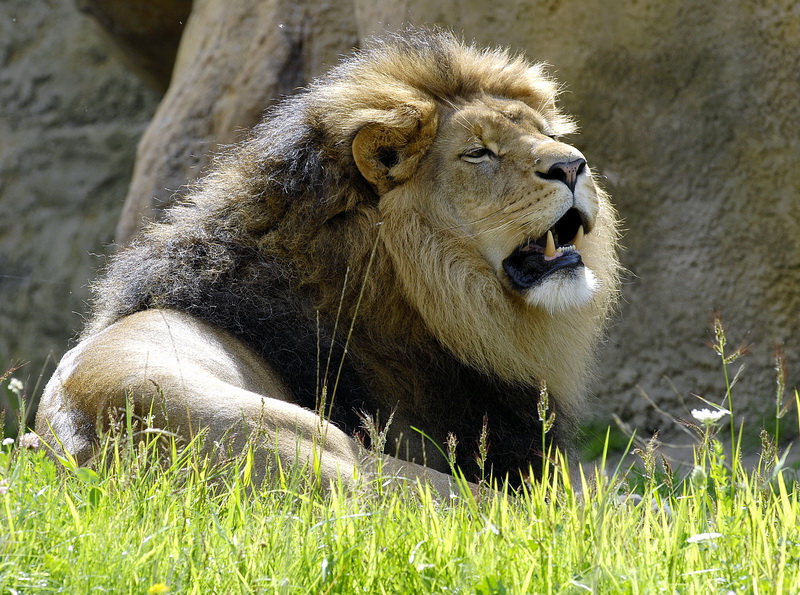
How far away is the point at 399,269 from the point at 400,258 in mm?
44

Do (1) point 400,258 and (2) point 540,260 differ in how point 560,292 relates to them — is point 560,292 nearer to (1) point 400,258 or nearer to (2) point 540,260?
(2) point 540,260

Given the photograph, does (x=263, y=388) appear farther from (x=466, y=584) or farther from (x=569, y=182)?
(x=466, y=584)

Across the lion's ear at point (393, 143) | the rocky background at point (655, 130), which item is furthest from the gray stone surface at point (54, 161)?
the lion's ear at point (393, 143)

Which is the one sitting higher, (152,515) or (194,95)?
(194,95)

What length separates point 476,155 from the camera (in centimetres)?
441

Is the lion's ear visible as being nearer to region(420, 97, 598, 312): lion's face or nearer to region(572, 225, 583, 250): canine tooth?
region(420, 97, 598, 312): lion's face

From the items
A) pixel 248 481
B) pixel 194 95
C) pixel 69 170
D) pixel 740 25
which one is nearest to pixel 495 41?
pixel 740 25

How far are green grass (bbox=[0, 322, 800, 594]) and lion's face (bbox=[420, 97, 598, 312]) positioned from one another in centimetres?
146

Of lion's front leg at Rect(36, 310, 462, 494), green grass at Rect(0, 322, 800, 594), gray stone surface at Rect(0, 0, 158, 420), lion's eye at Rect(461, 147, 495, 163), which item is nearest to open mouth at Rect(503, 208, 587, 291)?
lion's eye at Rect(461, 147, 495, 163)

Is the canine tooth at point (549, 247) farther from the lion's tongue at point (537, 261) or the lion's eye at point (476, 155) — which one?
the lion's eye at point (476, 155)

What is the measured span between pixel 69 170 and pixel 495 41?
596cm

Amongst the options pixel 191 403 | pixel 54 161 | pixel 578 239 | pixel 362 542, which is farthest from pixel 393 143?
pixel 54 161

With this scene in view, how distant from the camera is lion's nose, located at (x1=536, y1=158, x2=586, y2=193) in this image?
420cm

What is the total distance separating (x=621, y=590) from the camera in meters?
2.19
